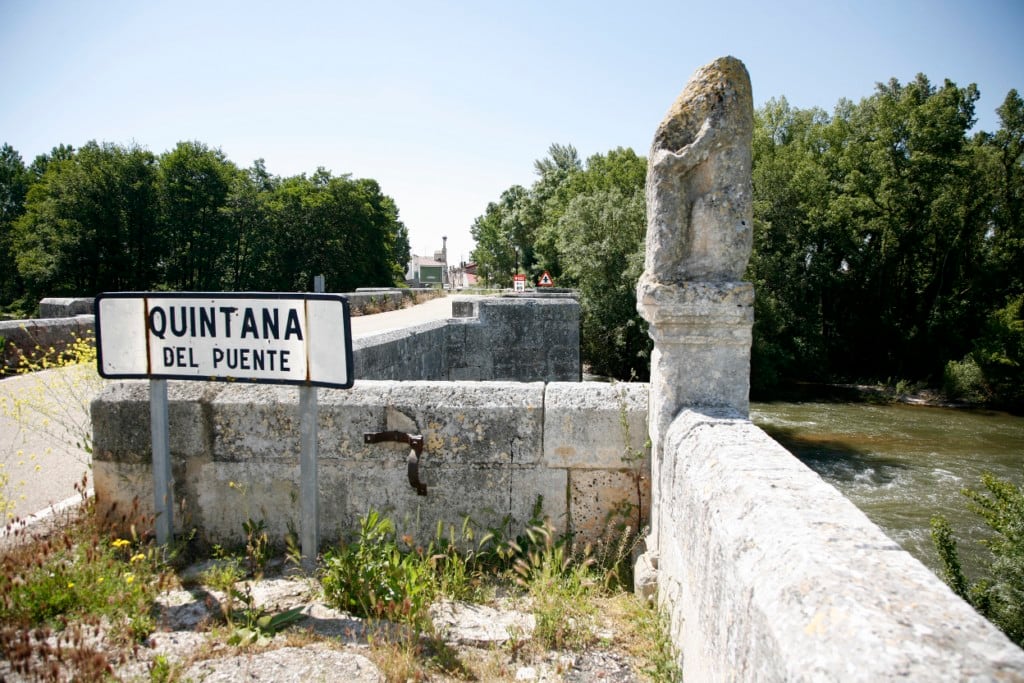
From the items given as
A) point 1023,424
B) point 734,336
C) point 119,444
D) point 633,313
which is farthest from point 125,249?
point 1023,424

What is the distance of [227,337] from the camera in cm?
304

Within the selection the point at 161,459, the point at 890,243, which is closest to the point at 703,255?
the point at 161,459

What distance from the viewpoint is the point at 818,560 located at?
132 cm

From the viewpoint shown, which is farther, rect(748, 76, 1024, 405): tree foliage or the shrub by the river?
rect(748, 76, 1024, 405): tree foliage

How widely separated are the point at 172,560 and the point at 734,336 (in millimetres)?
3092

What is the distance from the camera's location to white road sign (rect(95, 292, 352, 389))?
2906 mm

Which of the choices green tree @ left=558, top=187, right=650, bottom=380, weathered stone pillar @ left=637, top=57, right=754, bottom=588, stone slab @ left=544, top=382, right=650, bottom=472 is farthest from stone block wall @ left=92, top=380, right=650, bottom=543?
green tree @ left=558, top=187, right=650, bottom=380

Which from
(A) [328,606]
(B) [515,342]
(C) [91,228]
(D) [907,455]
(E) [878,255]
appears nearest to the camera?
(A) [328,606]

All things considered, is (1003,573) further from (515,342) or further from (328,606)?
(515,342)

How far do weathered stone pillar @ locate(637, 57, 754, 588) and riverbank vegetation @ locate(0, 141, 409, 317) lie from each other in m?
33.5

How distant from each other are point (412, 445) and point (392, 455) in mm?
154

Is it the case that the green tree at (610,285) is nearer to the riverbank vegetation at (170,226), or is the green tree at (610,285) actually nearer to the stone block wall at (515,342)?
the stone block wall at (515,342)

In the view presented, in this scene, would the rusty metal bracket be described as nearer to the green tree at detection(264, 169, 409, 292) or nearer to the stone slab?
the stone slab

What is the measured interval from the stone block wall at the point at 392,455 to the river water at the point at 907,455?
22.0ft
